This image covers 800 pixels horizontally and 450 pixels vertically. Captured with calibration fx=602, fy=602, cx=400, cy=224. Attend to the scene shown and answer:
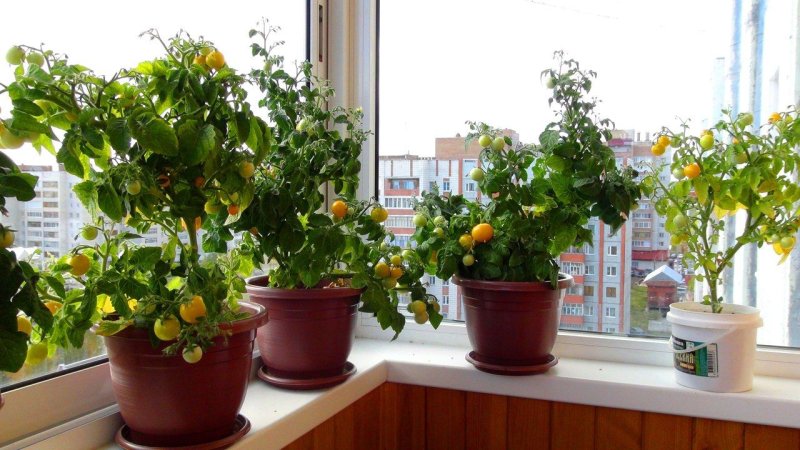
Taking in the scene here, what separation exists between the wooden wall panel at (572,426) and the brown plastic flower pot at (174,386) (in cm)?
77

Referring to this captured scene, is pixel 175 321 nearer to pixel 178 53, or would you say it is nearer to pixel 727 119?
pixel 178 53

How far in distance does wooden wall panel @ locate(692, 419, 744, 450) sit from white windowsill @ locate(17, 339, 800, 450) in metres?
0.02

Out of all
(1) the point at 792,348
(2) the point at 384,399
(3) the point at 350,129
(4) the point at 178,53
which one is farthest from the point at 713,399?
(4) the point at 178,53

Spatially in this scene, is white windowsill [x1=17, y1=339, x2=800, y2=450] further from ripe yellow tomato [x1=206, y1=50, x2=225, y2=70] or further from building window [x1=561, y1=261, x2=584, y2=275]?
ripe yellow tomato [x1=206, y1=50, x2=225, y2=70]

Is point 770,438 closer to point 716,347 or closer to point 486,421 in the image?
point 716,347

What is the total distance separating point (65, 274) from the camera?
36.2 inches

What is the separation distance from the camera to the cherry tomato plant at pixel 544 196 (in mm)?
1271

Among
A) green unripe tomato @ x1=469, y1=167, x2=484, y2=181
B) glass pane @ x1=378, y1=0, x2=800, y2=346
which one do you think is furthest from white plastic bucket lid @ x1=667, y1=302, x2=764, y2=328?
green unripe tomato @ x1=469, y1=167, x2=484, y2=181

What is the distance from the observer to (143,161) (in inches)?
34.7

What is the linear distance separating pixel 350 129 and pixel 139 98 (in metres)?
0.47

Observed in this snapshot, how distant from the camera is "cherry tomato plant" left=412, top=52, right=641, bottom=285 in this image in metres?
1.27

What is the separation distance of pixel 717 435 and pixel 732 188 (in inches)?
20.6

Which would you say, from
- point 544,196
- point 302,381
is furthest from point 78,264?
point 544,196

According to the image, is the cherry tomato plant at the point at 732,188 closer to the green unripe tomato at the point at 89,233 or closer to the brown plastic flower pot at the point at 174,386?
the brown plastic flower pot at the point at 174,386
